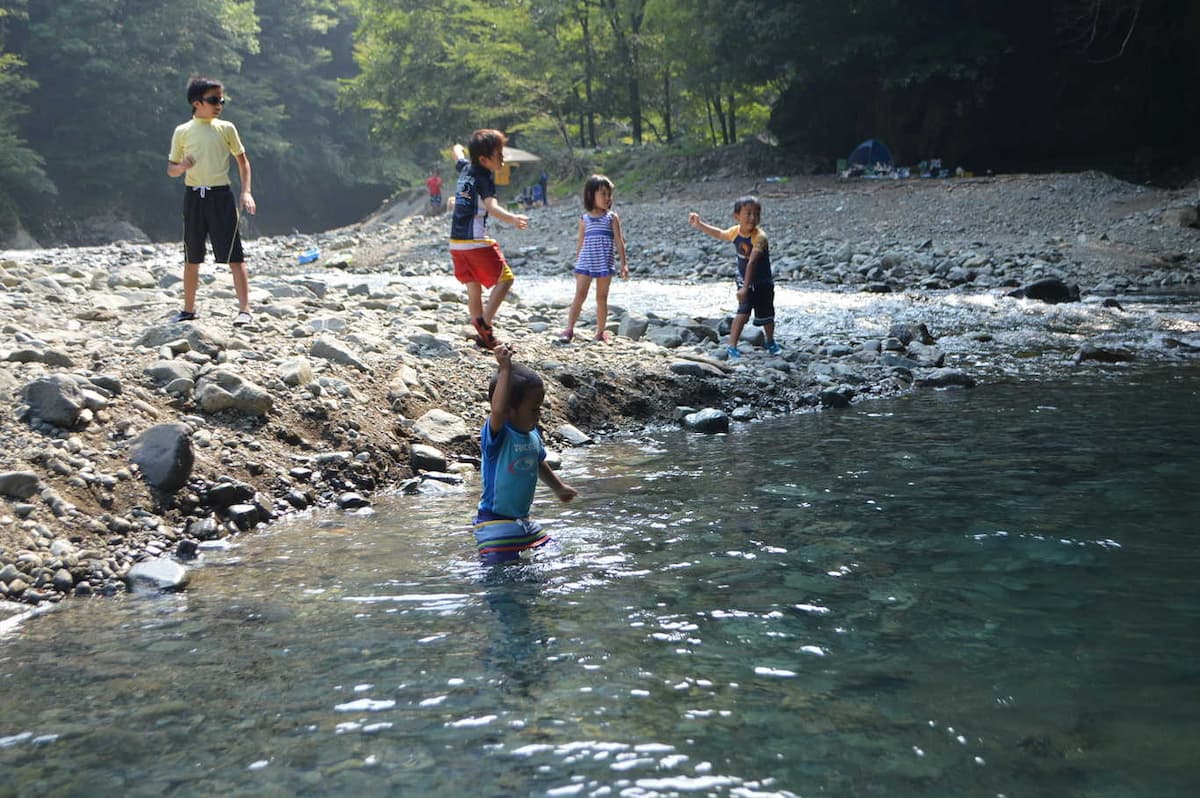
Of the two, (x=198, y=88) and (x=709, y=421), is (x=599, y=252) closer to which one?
(x=709, y=421)

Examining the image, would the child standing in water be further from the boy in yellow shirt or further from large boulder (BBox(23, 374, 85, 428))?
large boulder (BBox(23, 374, 85, 428))

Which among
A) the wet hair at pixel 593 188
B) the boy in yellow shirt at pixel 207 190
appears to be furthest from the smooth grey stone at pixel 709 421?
the boy in yellow shirt at pixel 207 190

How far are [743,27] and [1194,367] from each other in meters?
23.6

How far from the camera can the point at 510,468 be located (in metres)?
4.96

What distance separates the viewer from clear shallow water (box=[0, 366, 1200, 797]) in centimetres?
283

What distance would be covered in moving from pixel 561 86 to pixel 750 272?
31.0 metres

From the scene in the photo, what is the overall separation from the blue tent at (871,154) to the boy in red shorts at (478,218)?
24832 millimetres

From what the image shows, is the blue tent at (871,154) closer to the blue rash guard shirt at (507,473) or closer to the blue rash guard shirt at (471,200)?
the blue rash guard shirt at (471,200)

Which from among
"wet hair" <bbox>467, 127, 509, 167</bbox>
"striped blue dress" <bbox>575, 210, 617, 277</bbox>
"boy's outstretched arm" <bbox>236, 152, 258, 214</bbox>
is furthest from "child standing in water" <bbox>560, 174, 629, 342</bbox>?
"boy's outstretched arm" <bbox>236, 152, 258, 214</bbox>

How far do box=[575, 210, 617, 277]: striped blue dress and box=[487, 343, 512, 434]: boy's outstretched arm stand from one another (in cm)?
515

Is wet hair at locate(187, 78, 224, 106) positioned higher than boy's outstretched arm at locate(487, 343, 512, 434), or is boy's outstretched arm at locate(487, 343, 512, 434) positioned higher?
wet hair at locate(187, 78, 224, 106)

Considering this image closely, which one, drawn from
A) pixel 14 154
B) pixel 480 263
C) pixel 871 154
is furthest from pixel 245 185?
pixel 14 154

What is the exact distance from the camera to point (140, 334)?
7512mm

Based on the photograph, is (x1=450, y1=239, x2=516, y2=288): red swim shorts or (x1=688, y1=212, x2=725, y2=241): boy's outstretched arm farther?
(x1=688, y1=212, x2=725, y2=241): boy's outstretched arm
